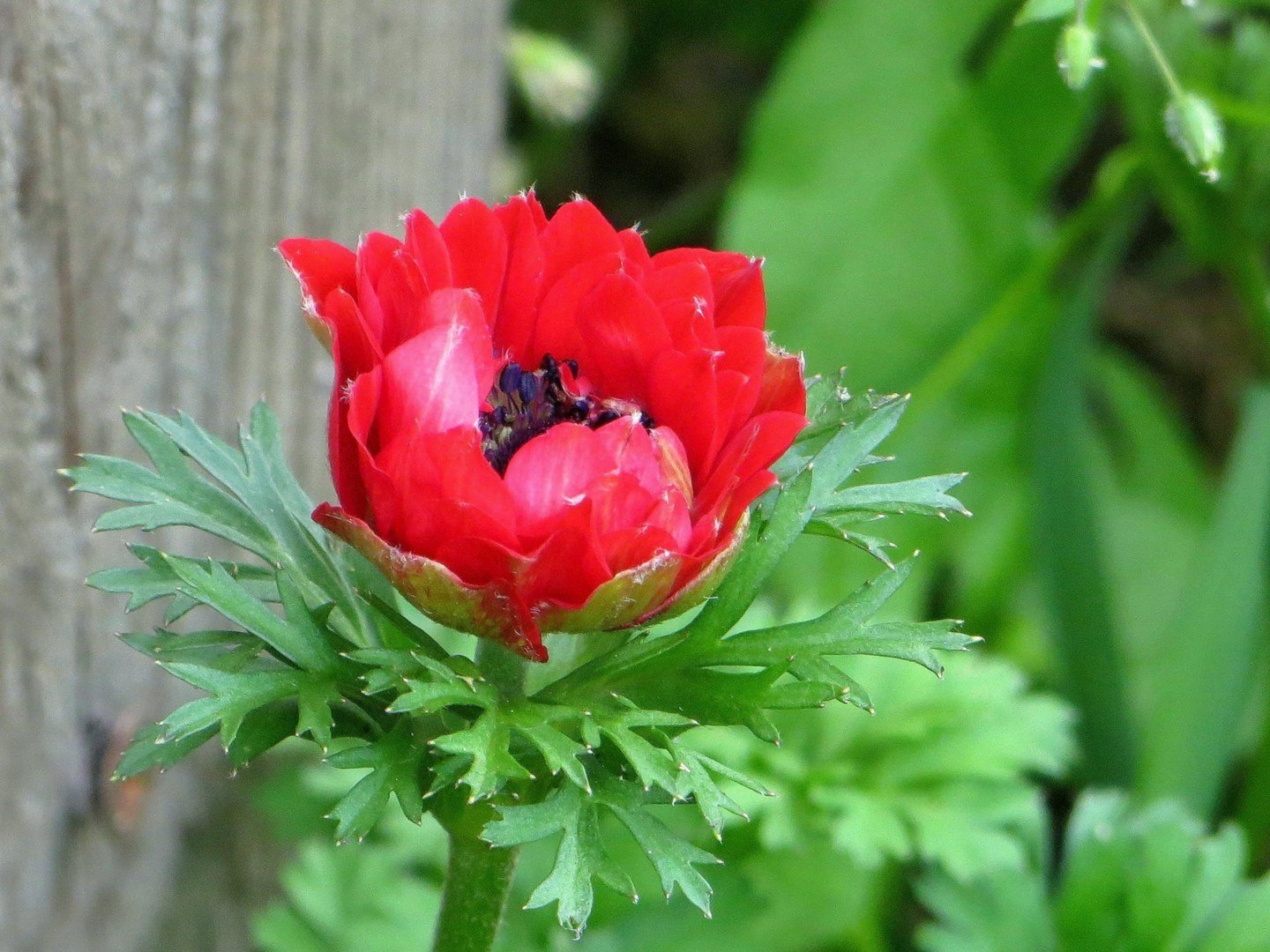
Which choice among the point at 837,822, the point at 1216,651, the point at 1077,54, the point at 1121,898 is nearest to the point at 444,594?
the point at 1077,54

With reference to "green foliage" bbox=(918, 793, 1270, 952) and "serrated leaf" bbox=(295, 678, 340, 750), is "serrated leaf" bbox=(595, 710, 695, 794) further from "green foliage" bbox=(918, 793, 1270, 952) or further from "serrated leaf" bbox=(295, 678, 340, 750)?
"green foliage" bbox=(918, 793, 1270, 952)

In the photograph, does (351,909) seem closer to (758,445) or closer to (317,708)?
(317,708)

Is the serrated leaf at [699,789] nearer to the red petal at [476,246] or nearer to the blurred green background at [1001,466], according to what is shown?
the red petal at [476,246]

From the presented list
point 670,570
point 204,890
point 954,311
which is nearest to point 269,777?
point 204,890

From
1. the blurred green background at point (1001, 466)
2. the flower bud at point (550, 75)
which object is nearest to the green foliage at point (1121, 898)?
the blurred green background at point (1001, 466)

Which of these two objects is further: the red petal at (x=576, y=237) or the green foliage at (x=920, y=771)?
the green foliage at (x=920, y=771)

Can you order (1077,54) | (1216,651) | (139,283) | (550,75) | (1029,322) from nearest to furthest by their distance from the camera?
1. (1077,54)
2. (139,283)
3. (1216,651)
4. (550,75)
5. (1029,322)

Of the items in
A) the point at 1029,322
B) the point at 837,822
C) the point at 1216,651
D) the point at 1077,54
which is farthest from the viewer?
the point at 1029,322
